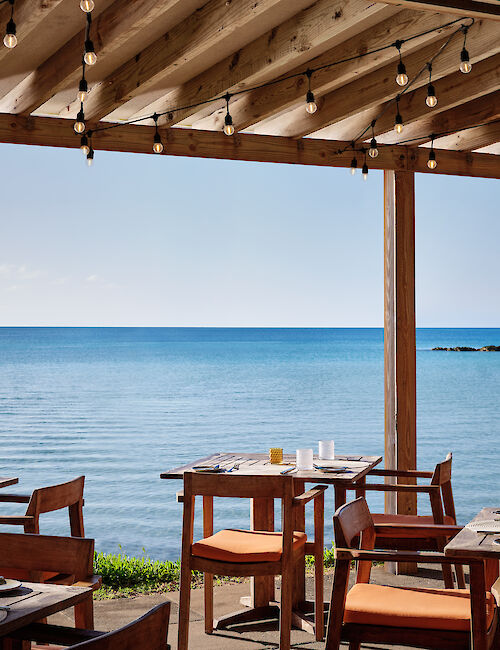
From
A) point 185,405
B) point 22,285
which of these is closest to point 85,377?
point 22,285

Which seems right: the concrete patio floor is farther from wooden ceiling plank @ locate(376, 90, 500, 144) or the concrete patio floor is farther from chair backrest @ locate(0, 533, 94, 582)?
wooden ceiling plank @ locate(376, 90, 500, 144)

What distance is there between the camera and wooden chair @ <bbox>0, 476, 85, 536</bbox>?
3133 mm

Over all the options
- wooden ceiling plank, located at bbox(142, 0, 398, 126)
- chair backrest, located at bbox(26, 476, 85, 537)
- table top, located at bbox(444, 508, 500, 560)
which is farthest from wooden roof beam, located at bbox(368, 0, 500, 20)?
chair backrest, located at bbox(26, 476, 85, 537)

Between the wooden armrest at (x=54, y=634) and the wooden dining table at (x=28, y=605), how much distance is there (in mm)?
13

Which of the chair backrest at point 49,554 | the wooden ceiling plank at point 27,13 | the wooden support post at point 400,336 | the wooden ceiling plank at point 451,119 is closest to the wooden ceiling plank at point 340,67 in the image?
the wooden ceiling plank at point 451,119

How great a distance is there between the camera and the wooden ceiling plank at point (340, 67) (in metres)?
3.62

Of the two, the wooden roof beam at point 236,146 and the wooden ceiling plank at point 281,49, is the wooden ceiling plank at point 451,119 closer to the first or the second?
the wooden roof beam at point 236,146

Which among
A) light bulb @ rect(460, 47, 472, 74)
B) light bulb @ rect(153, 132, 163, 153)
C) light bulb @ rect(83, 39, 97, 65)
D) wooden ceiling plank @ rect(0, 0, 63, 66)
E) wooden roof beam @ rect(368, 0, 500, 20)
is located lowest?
wooden roof beam @ rect(368, 0, 500, 20)

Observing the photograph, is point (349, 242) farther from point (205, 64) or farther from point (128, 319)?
point (205, 64)

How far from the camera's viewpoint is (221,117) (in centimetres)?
476

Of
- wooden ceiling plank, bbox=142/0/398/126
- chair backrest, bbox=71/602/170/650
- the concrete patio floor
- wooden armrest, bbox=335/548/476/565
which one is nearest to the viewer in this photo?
chair backrest, bbox=71/602/170/650

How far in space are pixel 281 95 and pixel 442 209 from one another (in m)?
25.7

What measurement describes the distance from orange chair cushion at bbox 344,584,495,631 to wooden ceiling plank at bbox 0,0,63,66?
95.0 inches

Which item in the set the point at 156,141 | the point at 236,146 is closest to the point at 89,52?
the point at 156,141
